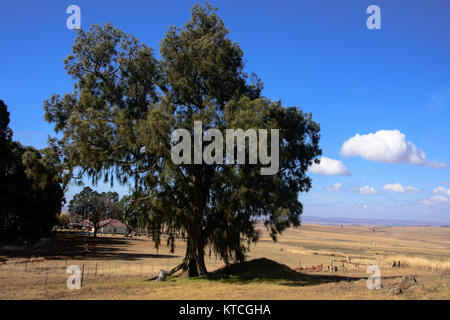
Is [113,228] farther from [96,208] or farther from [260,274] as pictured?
[260,274]

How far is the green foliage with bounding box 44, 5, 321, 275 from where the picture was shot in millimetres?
18984

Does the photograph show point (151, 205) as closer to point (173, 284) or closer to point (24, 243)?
point (173, 284)

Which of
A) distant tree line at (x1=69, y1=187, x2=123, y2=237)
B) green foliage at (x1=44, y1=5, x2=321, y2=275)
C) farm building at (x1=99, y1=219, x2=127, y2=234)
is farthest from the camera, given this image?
farm building at (x1=99, y1=219, x2=127, y2=234)

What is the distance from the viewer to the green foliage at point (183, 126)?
19.0 m

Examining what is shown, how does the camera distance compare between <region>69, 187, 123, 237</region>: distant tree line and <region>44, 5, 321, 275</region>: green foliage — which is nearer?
<region>44, 5, 321, 275</region>: green foliage

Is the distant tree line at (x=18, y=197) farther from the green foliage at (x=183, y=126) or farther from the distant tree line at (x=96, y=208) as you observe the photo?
the distant tree line at (x=96, y=208)

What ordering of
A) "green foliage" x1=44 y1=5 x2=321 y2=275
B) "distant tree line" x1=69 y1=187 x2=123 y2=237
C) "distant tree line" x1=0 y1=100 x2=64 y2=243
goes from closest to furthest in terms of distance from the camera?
"green foliage" x1=44 y1=5 x2=321 y2=275 < "distant tree line" x1=0 y1=100 x2=64 y2=243 < "distant tree line" x1=69 y1=187 x2=123 y2=237

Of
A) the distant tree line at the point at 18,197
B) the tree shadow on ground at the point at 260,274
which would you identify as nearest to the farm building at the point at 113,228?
the distant tree line at the point at 18,197

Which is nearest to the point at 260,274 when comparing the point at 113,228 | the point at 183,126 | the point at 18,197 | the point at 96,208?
the point at 183,126

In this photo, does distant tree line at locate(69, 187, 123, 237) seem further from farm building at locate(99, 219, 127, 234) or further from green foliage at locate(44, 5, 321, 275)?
green foliage at locate(44, 5, 321, 275)

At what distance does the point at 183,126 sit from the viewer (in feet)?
63.2

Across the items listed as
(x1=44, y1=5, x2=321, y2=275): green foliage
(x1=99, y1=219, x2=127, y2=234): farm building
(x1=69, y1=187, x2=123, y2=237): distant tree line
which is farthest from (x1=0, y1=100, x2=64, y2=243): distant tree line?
(x1=99, y1=219, x2=127, y2=234): farm building
